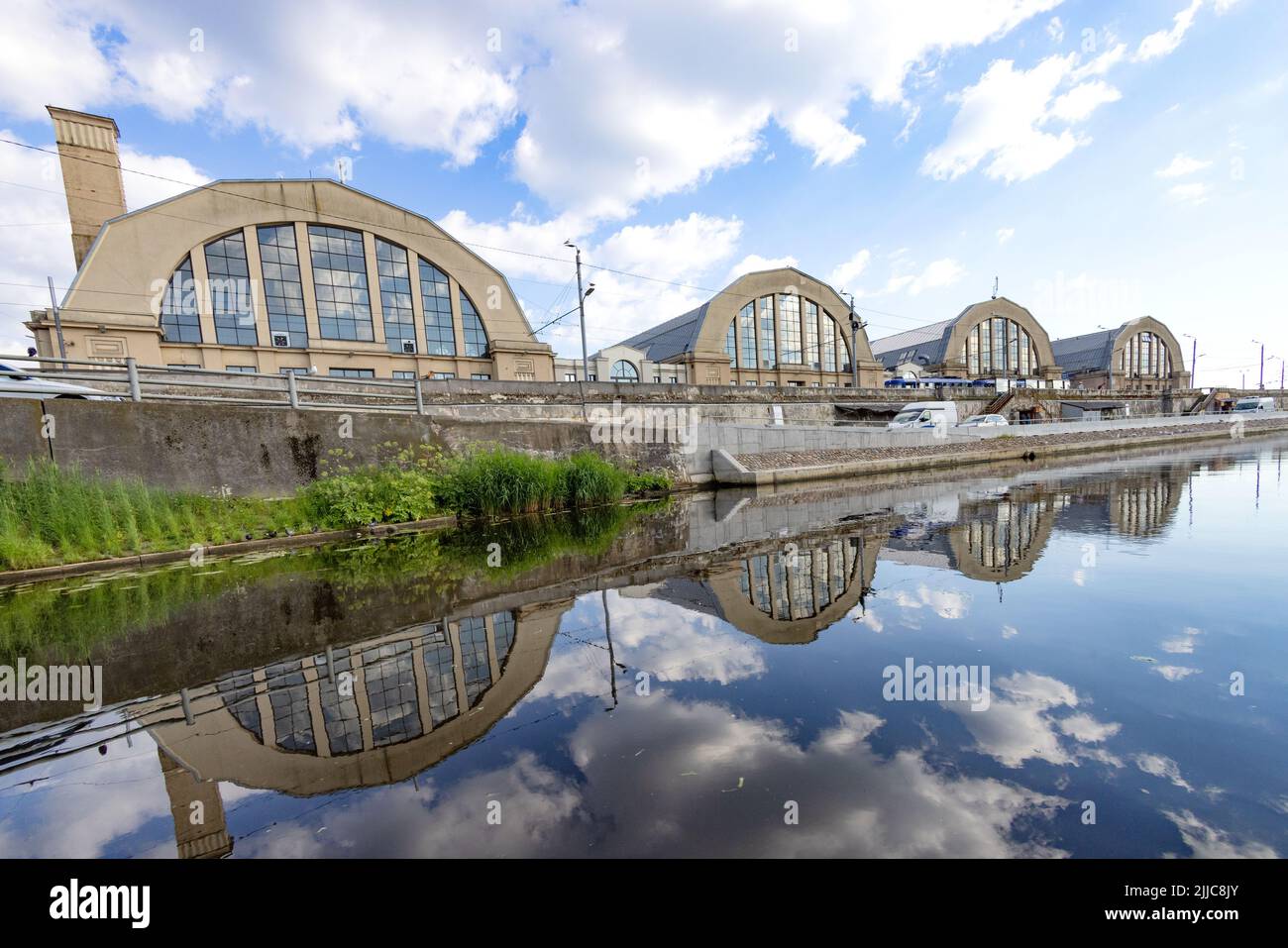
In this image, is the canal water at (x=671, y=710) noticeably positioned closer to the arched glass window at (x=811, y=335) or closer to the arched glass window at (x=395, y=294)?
the arched glass window at (x=395, y=294)

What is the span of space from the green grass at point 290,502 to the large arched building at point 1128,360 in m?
76.9

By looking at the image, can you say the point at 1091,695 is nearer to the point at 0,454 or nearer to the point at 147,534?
the point at 147,534

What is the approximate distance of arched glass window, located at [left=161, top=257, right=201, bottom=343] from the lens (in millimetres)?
23484

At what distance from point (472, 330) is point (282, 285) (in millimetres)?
9495

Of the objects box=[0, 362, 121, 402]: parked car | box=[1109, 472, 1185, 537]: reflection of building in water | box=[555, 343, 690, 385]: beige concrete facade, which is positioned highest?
box=[555, 343, 690, 385]: beige concrete facade

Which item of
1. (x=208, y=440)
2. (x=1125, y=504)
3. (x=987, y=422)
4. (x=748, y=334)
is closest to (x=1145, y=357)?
(x=748, y=334)

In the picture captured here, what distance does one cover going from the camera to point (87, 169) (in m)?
23.8

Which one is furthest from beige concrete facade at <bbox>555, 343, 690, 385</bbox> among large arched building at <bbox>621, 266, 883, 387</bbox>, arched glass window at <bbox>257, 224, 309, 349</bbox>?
arched glass window at <bbox>257, 224, 309, 349</bbox>

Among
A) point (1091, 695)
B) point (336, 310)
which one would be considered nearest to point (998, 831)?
point (1091, 695)

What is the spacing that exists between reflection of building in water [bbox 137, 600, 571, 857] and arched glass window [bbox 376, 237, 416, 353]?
2797cm

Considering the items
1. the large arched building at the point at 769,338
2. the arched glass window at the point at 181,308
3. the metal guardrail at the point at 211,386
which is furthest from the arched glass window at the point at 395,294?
the large arched building at the point at 769,338

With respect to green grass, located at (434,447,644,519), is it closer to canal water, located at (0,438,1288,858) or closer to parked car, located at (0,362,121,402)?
canal water, located at (0,438,1288,858)
